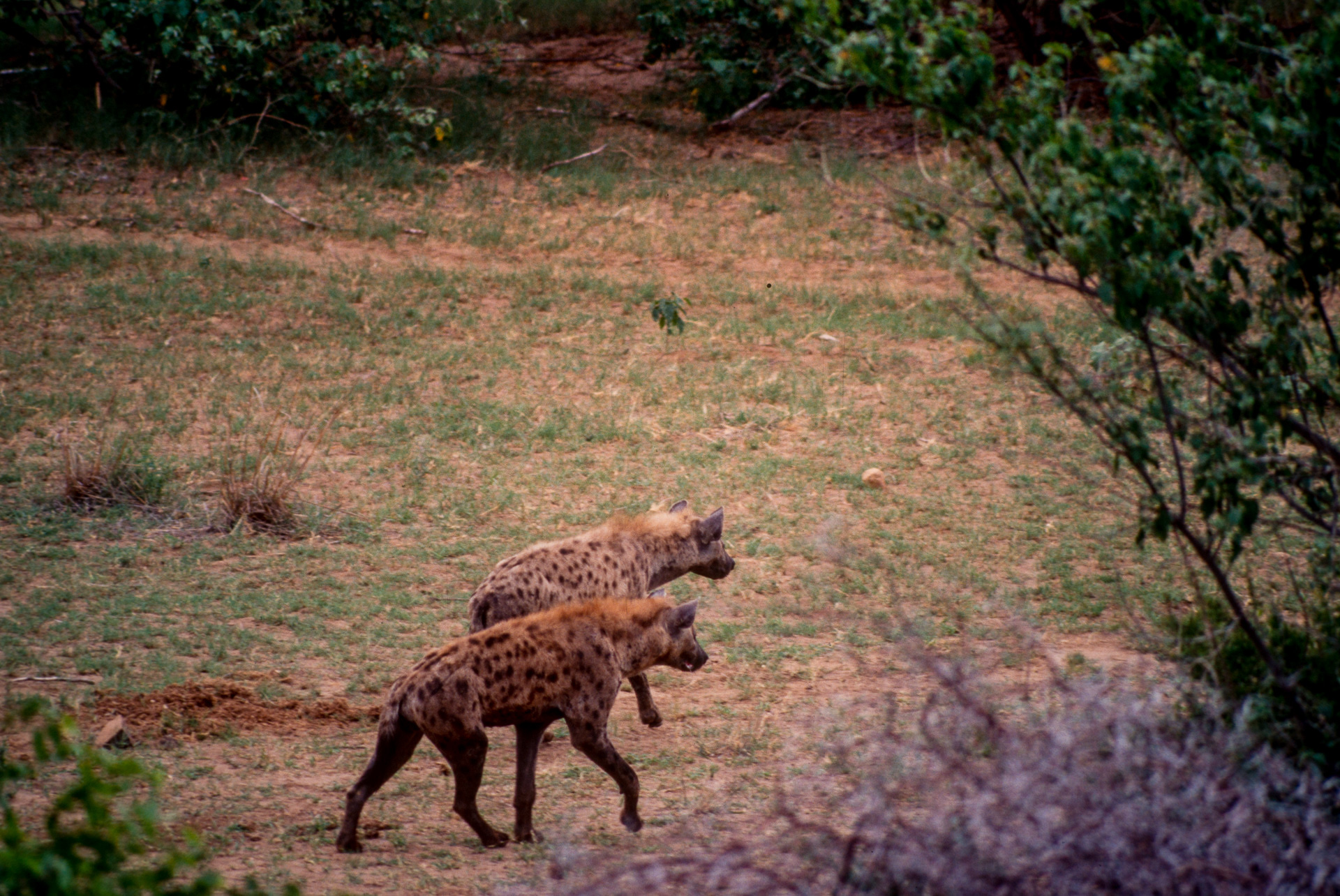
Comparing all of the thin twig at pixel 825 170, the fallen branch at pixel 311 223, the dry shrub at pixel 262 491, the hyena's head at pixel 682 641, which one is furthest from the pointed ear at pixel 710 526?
the fallen branch at pixel 311 223

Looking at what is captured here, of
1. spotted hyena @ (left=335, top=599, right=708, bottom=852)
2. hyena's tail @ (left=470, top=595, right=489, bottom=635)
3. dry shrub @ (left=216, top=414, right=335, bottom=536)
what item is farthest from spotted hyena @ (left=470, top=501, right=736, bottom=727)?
dry shrub @ (left=216, top=414, right=335, bottom=536)

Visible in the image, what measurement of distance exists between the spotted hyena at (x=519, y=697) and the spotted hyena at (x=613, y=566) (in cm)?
53

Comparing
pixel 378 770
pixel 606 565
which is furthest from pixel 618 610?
pixel 378 770

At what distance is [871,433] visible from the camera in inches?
400

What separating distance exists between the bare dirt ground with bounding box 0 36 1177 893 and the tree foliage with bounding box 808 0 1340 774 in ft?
1.20

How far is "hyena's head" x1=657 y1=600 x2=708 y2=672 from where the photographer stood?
19.5 ft

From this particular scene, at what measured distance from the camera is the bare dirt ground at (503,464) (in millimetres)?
5770

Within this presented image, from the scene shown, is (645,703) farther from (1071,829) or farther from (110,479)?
(110,479)

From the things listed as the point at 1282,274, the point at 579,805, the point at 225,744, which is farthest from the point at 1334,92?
the point at 225,744

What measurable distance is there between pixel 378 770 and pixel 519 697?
60 centimetres

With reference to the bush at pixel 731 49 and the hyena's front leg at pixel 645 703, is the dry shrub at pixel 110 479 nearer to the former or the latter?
the hyena's front leg at pixel 645 703

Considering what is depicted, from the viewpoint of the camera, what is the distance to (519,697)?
520cm

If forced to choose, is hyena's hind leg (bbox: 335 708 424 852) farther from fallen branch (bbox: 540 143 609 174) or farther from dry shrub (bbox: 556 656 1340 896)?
fallen branch (bbox: 540 143 609 174)

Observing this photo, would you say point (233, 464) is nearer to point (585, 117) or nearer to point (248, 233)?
point (248, 233)
